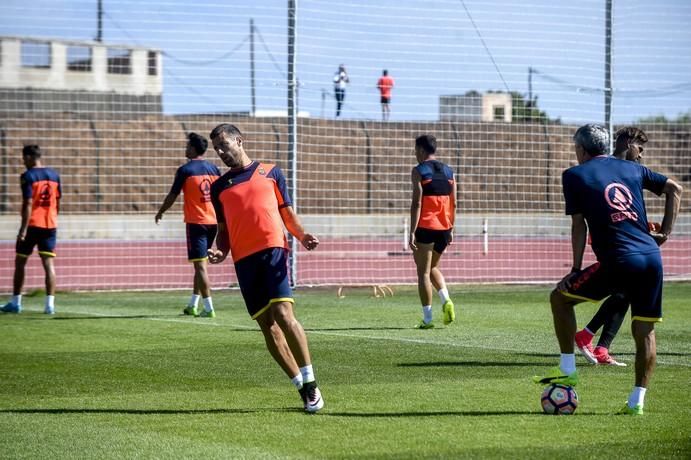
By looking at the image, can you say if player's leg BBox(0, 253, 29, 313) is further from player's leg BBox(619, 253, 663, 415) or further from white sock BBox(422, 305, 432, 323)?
player's leg BBox(619, 253, 663, 415)

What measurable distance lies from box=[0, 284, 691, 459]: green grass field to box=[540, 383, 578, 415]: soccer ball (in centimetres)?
12

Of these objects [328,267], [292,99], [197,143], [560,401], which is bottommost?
[328,267]

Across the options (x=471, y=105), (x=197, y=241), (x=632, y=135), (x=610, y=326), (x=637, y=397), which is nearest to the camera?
(x=637, y=397)

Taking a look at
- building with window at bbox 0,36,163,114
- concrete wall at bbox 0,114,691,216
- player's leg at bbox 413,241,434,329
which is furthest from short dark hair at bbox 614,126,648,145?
building with window at bbox 0,36,163,114

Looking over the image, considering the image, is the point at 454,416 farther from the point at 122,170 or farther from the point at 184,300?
the point at 122,170

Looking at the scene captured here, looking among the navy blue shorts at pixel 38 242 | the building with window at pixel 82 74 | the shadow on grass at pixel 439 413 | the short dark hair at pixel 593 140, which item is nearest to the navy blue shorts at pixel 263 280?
the shadow on grass at pixel 439 413

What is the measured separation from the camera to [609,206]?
7.86m

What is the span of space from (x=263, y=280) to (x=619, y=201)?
2525 mm

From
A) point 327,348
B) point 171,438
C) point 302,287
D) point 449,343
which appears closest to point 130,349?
point 327,348

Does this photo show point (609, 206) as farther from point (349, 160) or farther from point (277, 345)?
point (349, 160)

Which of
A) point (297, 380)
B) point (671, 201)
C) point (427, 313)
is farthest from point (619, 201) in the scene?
point (427, 313)

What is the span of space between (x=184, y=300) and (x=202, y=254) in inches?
124

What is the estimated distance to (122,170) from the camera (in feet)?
149

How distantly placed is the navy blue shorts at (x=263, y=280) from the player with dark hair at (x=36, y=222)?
28.1 feet
